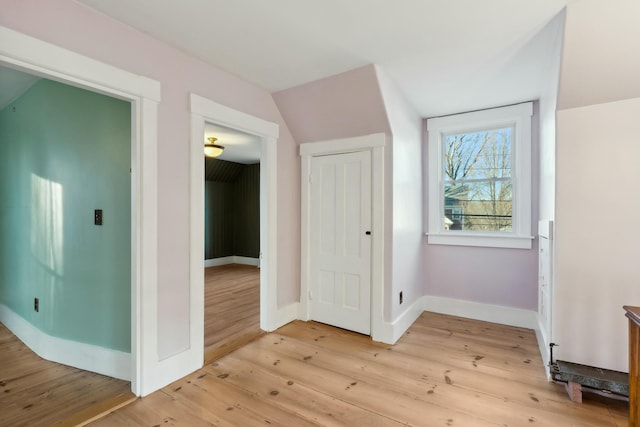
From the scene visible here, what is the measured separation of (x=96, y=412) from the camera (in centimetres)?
177

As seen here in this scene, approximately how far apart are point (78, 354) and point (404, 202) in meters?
3.17

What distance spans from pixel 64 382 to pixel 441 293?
3683 mm

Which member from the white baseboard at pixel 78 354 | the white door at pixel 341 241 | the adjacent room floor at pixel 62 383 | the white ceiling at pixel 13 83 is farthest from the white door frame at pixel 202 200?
the white ceiling at pixel 13 83

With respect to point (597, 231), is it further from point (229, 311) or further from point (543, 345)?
point (229, 311)

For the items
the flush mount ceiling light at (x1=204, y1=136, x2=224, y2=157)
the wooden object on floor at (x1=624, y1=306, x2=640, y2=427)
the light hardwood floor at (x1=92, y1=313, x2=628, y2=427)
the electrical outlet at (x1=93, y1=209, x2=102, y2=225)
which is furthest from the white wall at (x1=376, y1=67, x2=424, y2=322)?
the flush mount ceiling light at (x1=204, y1=136, x2=224, y2=157)

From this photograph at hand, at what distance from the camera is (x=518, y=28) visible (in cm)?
190

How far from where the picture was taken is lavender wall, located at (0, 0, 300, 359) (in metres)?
1.57

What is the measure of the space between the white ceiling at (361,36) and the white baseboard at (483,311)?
225 centimetres

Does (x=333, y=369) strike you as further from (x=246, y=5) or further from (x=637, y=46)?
(x=637, y=46)

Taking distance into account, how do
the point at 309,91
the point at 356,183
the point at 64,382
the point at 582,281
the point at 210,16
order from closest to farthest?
the point at 210,16, the point at 582,281, the point at 64,382, the point at 309,91, the point at 356,183

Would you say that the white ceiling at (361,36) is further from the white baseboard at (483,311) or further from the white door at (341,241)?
the white baseboard at (483,311)

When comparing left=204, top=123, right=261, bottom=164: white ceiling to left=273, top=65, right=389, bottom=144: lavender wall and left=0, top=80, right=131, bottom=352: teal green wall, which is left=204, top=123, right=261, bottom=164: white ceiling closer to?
left=273, top=65, right=389, bottom=144: lavender wall

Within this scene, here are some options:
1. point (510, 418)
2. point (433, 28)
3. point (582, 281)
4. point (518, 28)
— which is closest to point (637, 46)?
point (518, 28)

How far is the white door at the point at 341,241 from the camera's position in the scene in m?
2.94
